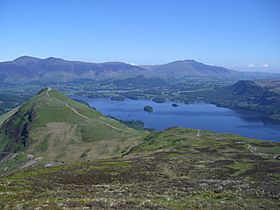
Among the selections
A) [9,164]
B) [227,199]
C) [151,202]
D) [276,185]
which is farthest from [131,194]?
[9,164]

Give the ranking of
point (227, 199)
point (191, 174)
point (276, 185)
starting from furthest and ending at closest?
1. point (191, 174)
2. point (276, 185)
3. point (227, 199)

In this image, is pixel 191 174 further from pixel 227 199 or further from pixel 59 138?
pixel 59 138

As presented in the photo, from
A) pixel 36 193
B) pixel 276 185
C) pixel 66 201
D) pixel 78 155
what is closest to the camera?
pixel 66 201

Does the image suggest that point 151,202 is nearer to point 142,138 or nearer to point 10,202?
point 10,202

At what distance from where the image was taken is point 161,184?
50.9 metres

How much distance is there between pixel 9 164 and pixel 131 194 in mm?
137635

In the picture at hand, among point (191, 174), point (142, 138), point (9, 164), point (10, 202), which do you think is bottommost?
point (9, 164)

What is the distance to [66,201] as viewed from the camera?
36.8 meters

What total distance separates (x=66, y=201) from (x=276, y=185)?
1161 inches

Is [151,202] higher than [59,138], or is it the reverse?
[151,202]

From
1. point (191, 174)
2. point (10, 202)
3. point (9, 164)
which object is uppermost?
point (10, 202)

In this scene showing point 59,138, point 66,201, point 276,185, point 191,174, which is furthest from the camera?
point 59,138

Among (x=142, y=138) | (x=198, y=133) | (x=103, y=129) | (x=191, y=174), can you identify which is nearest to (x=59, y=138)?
(x=103, y=129)

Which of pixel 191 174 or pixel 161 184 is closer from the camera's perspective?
pixel 161 184
